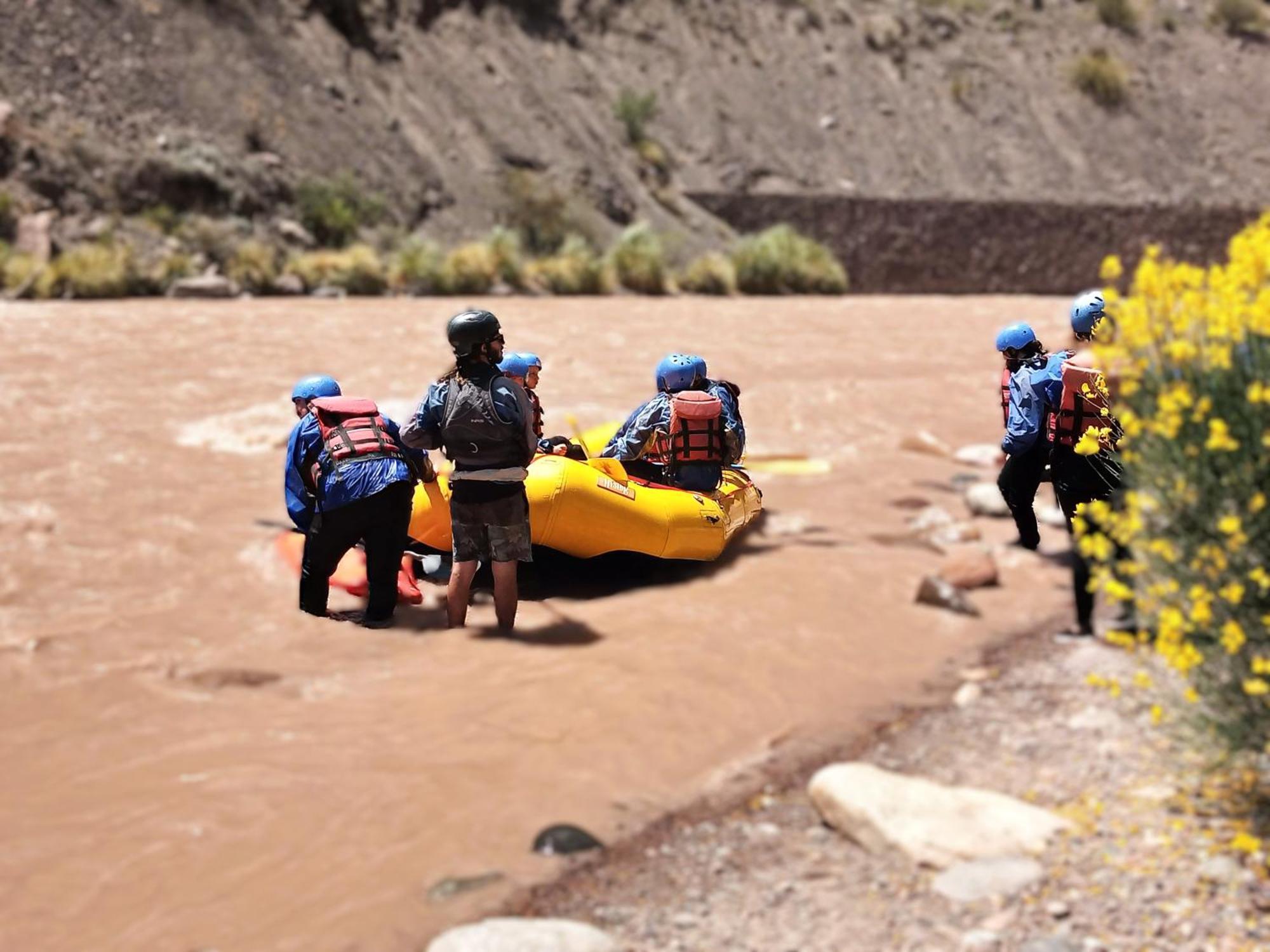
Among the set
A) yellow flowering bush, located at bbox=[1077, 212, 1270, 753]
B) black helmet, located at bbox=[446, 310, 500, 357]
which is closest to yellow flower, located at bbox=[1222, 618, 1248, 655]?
yellow flowering bush, located at bbox=[1077, 212, 1270, 753]

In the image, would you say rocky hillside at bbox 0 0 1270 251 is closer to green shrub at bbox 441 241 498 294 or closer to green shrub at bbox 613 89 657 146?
green shrub at bbox 613 89 657 146

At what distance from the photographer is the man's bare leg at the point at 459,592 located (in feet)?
9.91

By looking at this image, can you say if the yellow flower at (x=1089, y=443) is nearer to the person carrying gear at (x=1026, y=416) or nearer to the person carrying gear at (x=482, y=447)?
the person carrying gear at (x=1026, y=416)

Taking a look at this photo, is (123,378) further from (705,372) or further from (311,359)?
(705,372)

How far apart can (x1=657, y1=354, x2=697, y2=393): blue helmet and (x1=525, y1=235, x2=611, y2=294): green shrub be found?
101632 mm

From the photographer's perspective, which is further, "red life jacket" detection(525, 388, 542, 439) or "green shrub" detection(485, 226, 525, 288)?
"green shrub" detection(485, 226, 525, 288)

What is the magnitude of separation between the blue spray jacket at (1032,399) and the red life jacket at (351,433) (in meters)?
1.50

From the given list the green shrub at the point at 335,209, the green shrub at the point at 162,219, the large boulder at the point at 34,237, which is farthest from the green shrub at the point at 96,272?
the green shrub at the point at 335,209

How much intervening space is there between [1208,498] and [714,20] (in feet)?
635

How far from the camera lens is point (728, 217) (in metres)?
158

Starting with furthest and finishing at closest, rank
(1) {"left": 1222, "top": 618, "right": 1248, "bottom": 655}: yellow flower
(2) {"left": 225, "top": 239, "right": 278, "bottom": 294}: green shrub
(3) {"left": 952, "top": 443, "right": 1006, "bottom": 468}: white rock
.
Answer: (2) {"left": 225, "top": 239, "right": 278, "bottom": 294}: green shrub → (3) {"left": 952, "top": 443, "right": 1006, "bottom": 468}: white rock → (1) {"left": 1222, "top": 618, "right": 1248, "bottom": 655}: yellow flower

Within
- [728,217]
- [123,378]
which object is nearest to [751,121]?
[728,217]

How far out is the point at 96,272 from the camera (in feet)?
314

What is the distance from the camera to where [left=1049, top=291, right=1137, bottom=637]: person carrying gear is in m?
3.18
